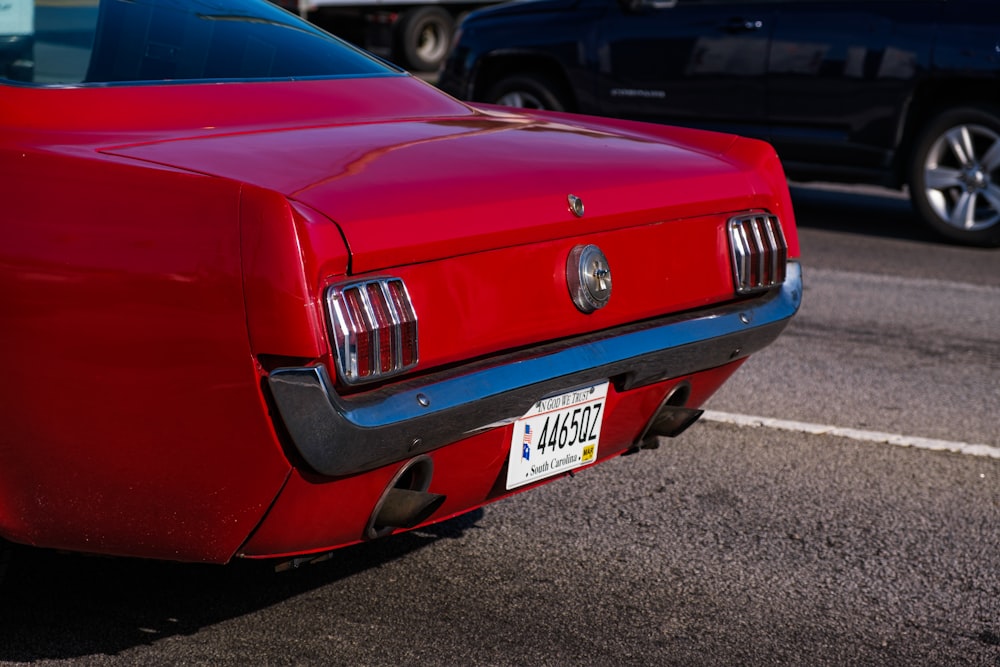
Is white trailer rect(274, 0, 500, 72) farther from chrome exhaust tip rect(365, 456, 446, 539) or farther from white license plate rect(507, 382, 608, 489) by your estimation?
chrome exhaust tip rect(365, 456, 446, 539)

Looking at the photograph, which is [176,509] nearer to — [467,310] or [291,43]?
[467,310]

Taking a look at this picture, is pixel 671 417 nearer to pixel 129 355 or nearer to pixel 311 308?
pixel 311 308

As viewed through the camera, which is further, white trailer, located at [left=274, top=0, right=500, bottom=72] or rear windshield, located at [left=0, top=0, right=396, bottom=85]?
white trailer, located at [left=274, top=0, right=500, bottom=72]

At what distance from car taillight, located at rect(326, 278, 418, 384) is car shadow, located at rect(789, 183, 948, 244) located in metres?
6.73

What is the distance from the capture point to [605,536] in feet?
12.4

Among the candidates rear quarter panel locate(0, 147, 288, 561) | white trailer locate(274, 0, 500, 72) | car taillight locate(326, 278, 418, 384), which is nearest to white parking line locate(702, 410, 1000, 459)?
car taillight locate(326, 278, 418, 384)

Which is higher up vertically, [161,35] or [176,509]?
[161,35]

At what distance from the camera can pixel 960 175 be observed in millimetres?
8445

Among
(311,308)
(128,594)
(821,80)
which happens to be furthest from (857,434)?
(821,80)

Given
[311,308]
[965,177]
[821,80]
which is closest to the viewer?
[311,308]

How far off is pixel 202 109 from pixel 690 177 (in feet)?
3.78

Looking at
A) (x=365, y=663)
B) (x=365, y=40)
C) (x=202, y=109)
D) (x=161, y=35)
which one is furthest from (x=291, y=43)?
(x=365, y=40)

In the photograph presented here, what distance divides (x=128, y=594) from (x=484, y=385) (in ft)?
3.87

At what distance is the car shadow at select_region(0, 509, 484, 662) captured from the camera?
3107 mm
